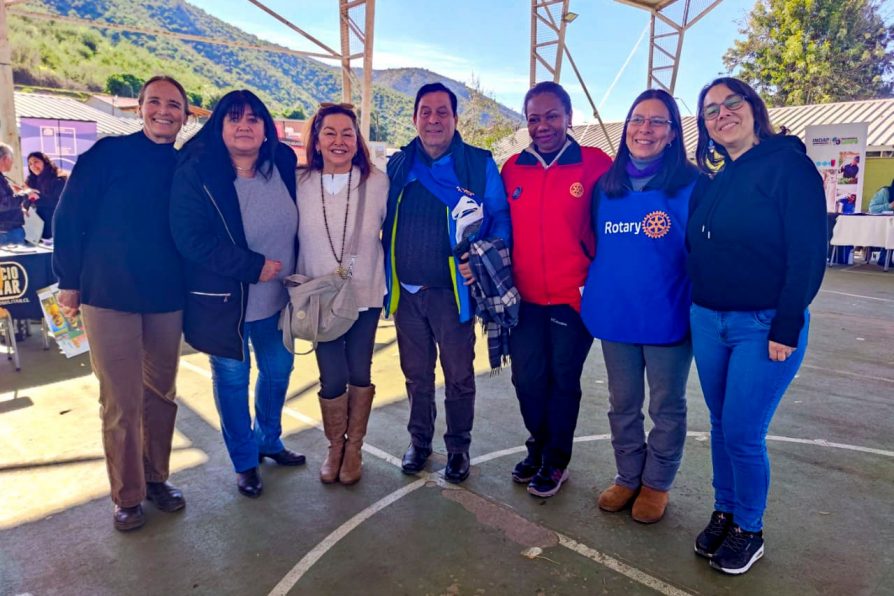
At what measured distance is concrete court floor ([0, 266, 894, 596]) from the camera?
246 centimetres

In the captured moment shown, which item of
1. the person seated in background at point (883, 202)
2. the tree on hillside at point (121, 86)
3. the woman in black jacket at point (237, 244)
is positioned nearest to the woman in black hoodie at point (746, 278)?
the woman in black jacket at point (237, 244)

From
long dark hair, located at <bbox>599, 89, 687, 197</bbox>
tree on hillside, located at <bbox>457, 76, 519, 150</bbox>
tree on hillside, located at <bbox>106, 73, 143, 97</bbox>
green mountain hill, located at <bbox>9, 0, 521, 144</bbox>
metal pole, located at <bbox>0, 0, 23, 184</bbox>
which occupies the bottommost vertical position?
long dark hair, located at <bbox>599, 89, 687, 197</bbox>

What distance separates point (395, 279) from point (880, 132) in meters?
18.0

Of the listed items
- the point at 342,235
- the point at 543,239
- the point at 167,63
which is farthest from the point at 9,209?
the point at 167,63

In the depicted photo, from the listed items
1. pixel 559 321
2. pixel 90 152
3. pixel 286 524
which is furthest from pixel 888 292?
pixel 90 152

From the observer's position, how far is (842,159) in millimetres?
13367

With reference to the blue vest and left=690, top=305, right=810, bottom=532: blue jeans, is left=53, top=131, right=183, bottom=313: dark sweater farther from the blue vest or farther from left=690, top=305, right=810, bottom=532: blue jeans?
left=690, top=305, right=810, bottom=532: blue jeans

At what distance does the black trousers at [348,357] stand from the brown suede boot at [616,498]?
1313mm

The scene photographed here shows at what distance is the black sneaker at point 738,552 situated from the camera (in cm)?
250

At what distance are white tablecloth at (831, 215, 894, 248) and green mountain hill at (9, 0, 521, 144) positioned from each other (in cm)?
1933

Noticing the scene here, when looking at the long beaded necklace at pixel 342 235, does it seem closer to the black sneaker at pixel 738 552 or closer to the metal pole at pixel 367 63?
the black sneaker at pixel 738 552

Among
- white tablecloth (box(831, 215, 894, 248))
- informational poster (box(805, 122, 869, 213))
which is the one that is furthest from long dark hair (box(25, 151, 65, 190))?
informational poster (box(805, 122, 869, 213))

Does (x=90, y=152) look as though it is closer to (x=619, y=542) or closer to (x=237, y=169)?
(x=237, y=169)

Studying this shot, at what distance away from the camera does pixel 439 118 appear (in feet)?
10.2
